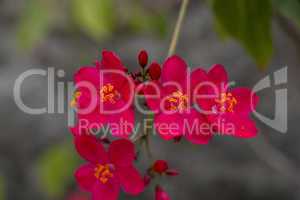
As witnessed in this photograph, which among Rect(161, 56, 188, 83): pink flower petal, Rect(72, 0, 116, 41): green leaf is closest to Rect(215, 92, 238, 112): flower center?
Rect(161, 56, 188, 83): pink flower petal

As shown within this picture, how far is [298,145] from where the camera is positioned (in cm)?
301

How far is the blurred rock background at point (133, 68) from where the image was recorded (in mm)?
2400

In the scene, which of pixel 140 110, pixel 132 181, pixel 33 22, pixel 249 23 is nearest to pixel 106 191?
pixel 132 181

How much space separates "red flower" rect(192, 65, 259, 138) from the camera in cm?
114

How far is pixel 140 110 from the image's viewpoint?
3.85 ft

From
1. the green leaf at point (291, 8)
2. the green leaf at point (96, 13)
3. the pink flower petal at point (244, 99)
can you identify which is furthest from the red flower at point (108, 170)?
the green leaf at point (96, 13)

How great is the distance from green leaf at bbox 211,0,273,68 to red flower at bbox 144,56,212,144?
0.26m

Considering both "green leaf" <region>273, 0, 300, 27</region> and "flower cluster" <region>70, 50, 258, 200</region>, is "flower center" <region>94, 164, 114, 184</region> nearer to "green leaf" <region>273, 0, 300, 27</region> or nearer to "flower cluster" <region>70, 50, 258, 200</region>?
"flower cluster" <region>70, 50, 258, 200</region>

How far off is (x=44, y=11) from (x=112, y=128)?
1282mm

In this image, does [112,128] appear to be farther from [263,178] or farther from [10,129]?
[10,129]

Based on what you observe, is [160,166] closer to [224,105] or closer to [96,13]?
[224,105]

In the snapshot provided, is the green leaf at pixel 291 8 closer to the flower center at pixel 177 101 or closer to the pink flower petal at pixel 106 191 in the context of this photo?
the flower center at pixel 177 101

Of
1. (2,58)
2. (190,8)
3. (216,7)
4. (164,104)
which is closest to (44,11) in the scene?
(216,7)

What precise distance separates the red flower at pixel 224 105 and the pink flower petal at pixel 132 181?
6.6 inches
